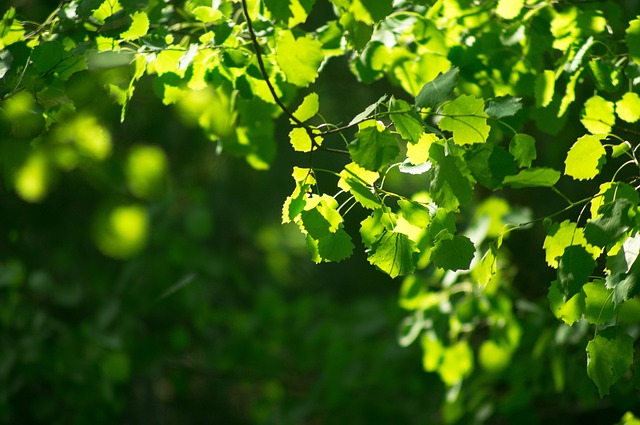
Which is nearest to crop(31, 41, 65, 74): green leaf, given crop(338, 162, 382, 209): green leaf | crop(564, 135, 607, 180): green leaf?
crop(338, 162, 382, 209): green leaf

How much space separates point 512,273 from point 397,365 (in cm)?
83

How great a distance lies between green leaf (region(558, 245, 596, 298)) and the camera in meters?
0.82

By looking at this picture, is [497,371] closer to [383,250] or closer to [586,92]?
[586,92]

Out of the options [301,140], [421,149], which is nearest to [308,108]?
[301,140]

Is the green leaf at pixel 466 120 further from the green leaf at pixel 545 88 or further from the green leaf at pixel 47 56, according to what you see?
the green leaf at pixel 47 56

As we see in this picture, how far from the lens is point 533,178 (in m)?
0.90

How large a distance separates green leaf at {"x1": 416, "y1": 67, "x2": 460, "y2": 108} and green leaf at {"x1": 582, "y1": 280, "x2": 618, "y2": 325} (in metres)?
0.27

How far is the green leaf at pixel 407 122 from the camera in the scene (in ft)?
2.63

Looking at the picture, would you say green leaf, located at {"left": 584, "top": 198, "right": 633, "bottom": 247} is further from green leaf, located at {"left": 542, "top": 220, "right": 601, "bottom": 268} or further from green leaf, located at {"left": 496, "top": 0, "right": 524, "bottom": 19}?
green leaf, located at {"left": 496, "top": 0, "right": 524, "bottom": 19}

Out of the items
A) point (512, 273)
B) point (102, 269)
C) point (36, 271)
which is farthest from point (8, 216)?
point (512, 273)

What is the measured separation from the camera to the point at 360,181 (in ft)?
2.73

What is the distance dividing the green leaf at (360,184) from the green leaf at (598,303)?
0.84 ft

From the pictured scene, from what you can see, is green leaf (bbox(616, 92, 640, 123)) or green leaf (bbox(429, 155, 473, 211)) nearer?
green leaf (bbox(429, 155, 473, 211))

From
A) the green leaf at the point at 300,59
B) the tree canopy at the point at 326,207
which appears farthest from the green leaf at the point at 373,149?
the green leaf at the point at 300,59
